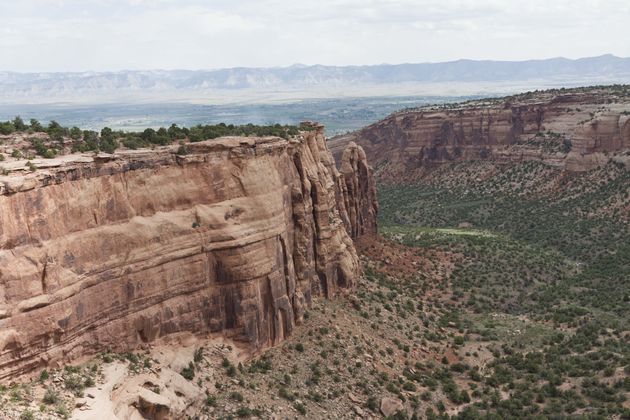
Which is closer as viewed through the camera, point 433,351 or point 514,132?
point 433,351

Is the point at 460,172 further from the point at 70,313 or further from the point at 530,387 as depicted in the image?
the point at 70,313

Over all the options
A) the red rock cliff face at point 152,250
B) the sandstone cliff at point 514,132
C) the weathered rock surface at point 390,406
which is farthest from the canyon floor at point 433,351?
the sandstone cliff at point 514,132

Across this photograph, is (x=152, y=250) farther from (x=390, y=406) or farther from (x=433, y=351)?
(x=433, y=351)

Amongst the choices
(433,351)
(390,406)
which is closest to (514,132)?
(433,351)

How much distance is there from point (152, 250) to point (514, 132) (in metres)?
103

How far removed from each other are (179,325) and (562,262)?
55114mm

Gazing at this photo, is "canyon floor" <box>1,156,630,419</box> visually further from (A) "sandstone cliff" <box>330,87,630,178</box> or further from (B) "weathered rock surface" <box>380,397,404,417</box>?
(A) "sandstone cliff" <box>330,87,630,178</box>

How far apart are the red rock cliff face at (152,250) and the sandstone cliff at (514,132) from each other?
73928 millimetres

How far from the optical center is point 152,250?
111 feet

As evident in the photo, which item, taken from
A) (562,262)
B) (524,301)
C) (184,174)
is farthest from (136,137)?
(562,262)

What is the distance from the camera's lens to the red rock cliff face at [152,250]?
27.8 m

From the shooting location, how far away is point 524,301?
212ft

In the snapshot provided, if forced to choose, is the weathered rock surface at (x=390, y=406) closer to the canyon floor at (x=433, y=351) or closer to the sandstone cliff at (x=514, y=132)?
the canyon floor at (x=433, y=351)

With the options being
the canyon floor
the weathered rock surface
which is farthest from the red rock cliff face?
the weathered rock surface
